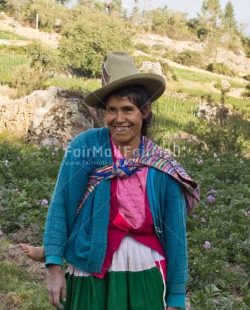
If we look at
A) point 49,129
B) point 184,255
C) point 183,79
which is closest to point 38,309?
point 184,255

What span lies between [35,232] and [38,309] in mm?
1446

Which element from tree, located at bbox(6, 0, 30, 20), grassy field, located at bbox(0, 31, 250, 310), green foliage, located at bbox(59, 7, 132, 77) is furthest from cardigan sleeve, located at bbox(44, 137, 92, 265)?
tree, located at bbox(6, 0, 30, 20)

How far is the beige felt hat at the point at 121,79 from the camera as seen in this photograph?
1.86 metres

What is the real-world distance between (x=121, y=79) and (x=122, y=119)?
0.51ft

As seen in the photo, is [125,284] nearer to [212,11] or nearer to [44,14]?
[44,14]

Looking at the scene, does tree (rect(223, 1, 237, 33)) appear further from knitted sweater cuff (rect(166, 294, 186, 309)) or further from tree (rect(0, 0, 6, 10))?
knitted sweater cuff (rect(166, 294, 186, 309))

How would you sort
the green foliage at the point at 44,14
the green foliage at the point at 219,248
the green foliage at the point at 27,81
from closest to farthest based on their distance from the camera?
the green foliage at the point at 219,248 → the green foliage at the point at 27,81 → the green foliage at the point at 44,14

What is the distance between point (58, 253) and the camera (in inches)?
72.9

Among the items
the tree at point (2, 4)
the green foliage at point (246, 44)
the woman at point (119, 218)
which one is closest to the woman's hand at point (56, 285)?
the woman at point (119, 218)

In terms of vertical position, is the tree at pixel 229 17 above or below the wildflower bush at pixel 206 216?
above

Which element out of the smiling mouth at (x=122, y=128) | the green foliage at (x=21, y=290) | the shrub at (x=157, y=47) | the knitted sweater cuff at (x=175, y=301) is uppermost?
the shrub at (x=157, y=47)

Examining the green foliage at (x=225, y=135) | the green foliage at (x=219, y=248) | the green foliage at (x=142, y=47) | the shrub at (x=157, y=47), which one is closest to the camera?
the green foliage at (x=219, y=248)

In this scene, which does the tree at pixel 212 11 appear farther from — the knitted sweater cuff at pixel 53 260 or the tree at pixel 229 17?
the knitted sweater cuff at pixel 53 260

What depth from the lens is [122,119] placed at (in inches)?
74.7
